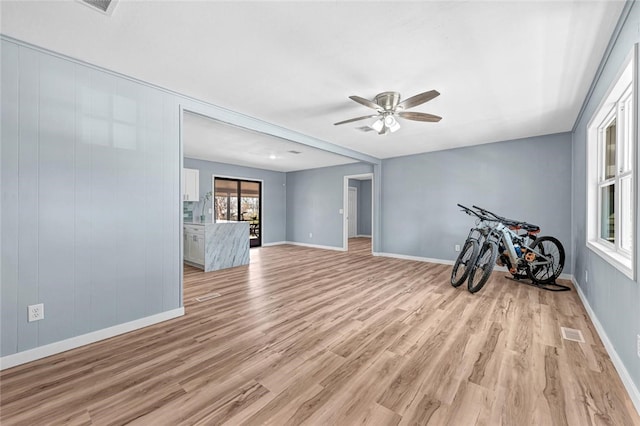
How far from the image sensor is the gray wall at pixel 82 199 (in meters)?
2.04

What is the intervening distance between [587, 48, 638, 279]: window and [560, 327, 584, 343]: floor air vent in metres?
0.75

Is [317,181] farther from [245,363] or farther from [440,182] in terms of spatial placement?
[245,363]

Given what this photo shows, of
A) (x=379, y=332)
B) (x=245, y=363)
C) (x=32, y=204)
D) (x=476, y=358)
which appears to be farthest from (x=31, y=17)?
(x=476, y=358)

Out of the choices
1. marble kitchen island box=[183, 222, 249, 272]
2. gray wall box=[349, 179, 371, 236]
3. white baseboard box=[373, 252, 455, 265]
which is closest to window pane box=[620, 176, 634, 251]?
white baseboard box=[373, 252, 455, 265]

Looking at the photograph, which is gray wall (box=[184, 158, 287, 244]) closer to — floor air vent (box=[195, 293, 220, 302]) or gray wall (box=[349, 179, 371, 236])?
gray wall (box=[349, 179, 371, 236])

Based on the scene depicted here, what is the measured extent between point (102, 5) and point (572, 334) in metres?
4.51

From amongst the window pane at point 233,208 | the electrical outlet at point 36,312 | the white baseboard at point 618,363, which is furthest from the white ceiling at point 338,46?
the window pane at point 233,208

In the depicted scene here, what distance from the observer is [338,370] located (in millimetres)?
1946

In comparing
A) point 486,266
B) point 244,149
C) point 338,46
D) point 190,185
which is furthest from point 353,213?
point 338,46

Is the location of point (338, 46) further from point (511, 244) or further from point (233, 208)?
point (233, 208)

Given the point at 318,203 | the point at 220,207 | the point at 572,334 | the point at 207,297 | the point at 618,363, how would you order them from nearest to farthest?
1. the point at 618,363
2. the point at 572,334
3. the point at 207,297
4. the point at 220,207
5. the point at 318,203

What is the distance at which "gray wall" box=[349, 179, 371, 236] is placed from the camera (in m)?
10.7

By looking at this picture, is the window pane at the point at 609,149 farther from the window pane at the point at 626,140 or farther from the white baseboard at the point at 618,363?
the white baseboard at the point at 618,363

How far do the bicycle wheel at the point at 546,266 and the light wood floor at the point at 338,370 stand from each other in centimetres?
69
